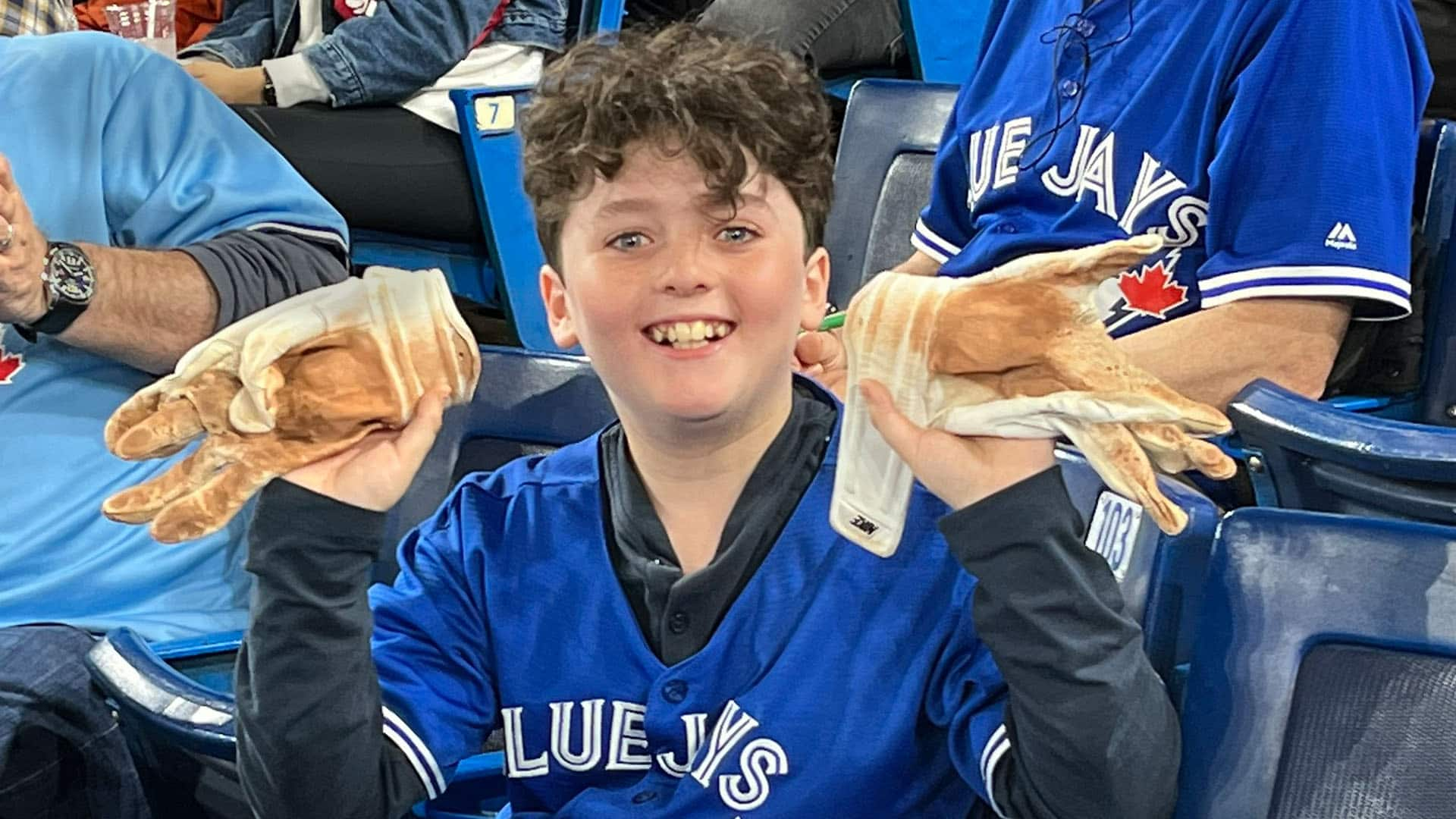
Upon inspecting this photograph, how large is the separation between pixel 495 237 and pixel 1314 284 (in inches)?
52.6

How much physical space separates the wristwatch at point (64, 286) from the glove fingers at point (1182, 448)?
85 cm

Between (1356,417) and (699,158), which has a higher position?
(699,158)

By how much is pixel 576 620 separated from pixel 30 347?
23.2 inches

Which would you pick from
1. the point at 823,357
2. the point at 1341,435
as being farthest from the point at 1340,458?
the point at 823,357

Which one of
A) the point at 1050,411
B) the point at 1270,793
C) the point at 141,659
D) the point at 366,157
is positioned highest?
the point at 1050,411

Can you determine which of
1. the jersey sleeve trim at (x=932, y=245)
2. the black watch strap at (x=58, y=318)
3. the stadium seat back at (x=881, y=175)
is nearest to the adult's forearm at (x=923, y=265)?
the jersey sleeve trim at (x=932, y=245)

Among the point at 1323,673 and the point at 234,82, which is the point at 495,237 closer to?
the point at 234,82

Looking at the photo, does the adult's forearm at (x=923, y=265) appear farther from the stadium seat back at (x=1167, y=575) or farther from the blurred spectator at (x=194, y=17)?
the blurred spectator at (x=194, y=17)

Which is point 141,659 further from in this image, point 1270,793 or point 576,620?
point 1270,793

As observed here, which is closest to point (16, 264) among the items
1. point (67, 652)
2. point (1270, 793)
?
point (67, 652)

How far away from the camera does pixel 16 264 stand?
115 cm

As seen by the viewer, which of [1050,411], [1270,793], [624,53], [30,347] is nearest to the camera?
[1050,411]

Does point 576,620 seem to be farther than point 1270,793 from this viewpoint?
Yes

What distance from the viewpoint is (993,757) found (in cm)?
81
